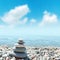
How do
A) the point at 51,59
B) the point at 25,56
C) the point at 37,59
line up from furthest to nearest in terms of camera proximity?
the point at 51,59 < the point at 37,59 < the point at 25,56

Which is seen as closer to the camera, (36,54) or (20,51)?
(20,51)

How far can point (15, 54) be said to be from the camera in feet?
29.1

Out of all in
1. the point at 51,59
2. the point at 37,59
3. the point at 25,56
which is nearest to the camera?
the point at 25,56

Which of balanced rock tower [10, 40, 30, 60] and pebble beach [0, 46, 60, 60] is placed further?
pebble beach [0, 46, 60, 60]

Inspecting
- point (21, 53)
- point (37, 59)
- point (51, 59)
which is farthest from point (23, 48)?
point (51, 59)

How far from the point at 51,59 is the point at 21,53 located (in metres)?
15.3

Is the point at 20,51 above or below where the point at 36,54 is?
below

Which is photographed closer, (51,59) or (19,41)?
(19,41)

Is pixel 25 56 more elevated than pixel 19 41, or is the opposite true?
pixel 19 41

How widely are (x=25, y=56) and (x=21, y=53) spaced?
0.67 feet

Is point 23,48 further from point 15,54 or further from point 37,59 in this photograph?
point 37,59

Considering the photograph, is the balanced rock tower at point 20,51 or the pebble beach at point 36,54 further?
the pebble beach at point 36,54

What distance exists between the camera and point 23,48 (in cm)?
884

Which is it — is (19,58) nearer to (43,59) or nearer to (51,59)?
(43,59)
